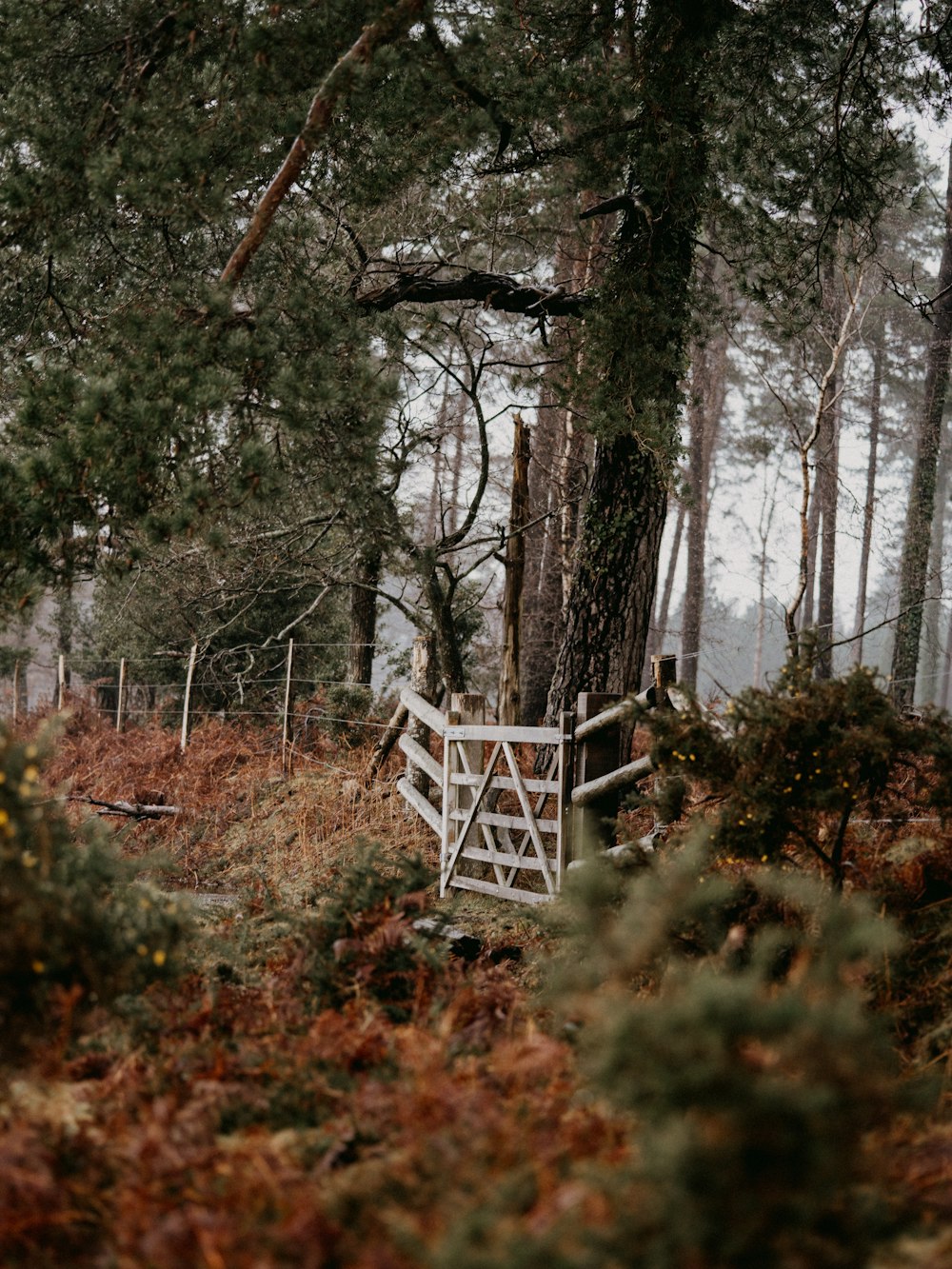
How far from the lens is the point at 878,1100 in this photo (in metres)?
2.41

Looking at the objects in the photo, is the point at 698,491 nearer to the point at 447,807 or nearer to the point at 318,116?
the point at 447,807

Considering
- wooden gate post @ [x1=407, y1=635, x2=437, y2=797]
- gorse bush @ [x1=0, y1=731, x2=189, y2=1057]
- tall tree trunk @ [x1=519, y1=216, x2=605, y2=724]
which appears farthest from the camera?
tall tree trunk @ [x1=519, y1=216, x2=605, y2=724]

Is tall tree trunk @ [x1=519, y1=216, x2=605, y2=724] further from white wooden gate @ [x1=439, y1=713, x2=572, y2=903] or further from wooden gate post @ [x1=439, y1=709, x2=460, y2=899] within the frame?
white wooden gate @ [x1=439, y1=713, x2=572, y2=903]

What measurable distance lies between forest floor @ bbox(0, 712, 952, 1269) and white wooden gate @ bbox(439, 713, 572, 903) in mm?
1614

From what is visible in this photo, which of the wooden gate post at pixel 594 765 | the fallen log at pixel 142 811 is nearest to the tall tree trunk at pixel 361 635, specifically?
the fallen log at pixel 142 811

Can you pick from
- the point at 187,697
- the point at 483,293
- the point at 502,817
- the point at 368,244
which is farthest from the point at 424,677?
the point at 187,697

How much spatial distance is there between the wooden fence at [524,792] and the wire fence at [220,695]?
9.99 ft

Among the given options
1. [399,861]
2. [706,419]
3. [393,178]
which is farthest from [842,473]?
[399,861]

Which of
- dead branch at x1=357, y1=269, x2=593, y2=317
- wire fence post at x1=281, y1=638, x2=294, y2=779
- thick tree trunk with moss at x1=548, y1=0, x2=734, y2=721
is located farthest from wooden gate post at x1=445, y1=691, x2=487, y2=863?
wire fence post at x1=281, y1=638, x2=294, y2=779

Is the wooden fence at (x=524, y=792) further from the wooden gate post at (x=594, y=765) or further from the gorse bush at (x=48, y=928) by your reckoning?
the gorse bush at (x=48, y=928)

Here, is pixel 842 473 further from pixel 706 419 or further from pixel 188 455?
pixel 188 455

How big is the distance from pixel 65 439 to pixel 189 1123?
12.6 ft

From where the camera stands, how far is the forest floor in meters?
2.42

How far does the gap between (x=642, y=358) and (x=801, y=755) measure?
461 centimetres
